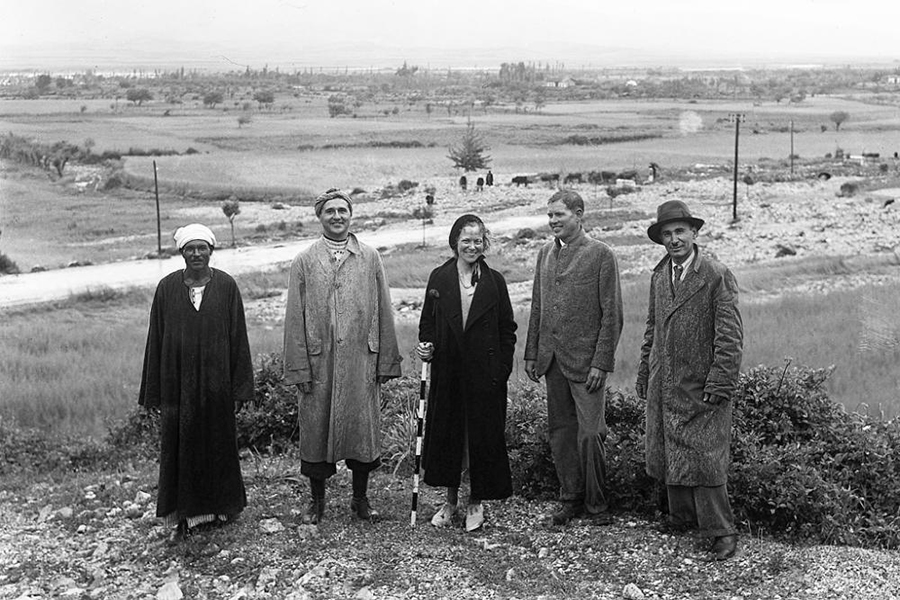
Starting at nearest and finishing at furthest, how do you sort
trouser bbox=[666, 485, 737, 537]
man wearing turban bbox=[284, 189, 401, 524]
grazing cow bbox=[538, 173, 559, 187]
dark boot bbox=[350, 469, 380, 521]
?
trouser bbox=[666, 485, 737, 537]
man wearing turban bbox=[284, 189, 401, 524]
dark boot bbox=[350, 469, 380, 521]
grazing cow bbox=[538, 173, 559, 187]

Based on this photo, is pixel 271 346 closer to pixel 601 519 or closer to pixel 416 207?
pixel 601 519

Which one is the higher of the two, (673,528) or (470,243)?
(470,243)

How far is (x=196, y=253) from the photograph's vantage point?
19.4ft

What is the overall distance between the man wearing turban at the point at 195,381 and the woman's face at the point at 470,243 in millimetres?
1330

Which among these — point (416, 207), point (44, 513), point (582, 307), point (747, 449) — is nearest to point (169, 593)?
point (44, 513)

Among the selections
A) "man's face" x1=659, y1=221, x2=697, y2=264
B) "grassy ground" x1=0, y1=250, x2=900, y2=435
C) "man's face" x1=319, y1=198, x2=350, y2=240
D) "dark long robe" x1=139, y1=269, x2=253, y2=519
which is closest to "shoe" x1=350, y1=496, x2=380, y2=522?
"dark long robe" x1=139, y1=269, x2=253, y2=519

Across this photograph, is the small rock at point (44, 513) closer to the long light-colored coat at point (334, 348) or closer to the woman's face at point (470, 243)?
the long light-colored coat at point (334, 348)

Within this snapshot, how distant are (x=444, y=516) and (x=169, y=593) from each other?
1624 millimetres

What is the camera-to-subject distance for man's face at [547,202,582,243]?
5.92 m

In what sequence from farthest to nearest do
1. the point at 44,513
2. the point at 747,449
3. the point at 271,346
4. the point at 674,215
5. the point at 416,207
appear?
the point at 416,207 < the point at 271,346 < the point at 44,513 < the point at 747,449 < the point at 674,215

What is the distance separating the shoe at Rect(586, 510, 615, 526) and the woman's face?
1668 millimetres

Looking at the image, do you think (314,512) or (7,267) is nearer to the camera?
(314,512)

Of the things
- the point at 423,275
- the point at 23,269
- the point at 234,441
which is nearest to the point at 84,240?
the point at 23,269

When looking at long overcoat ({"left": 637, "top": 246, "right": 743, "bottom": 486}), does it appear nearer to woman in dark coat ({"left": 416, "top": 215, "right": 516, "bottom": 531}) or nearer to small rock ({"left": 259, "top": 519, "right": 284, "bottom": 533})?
woman in dark coat ({"left": 416, "top": 215, "right": 516, "bottom": 531})
